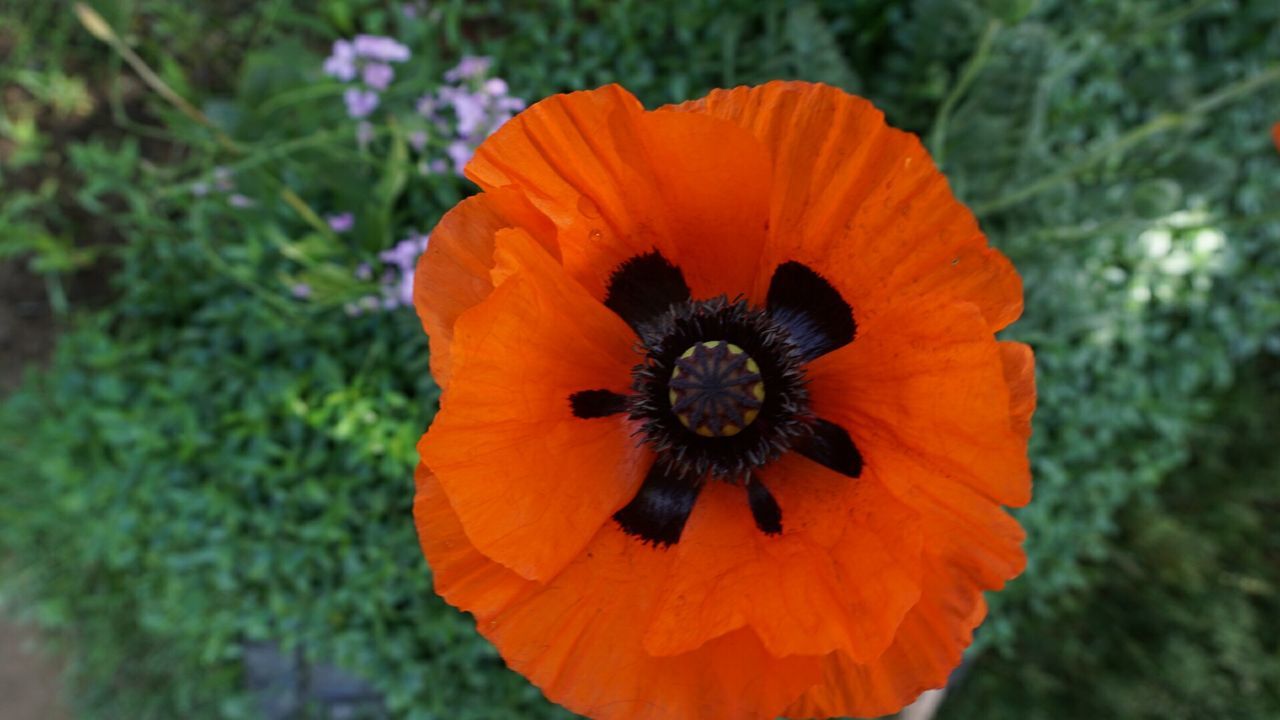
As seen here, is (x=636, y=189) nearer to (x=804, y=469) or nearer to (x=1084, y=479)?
(x=804, y=469)

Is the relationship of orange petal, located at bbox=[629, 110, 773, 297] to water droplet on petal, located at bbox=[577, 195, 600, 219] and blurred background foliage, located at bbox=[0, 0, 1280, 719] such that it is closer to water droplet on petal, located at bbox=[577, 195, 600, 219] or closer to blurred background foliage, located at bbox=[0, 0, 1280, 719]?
water droplet on petal, located at bbox=[577, 195, 600, 219]

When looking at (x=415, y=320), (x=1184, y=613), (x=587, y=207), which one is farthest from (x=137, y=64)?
(x=1184, y=613)

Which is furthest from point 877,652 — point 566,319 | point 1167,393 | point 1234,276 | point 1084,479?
point 1234,276

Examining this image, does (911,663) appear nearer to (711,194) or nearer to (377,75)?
(711,194)

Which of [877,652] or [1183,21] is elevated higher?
[1183,21]

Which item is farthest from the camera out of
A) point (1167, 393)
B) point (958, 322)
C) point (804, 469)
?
point (1167, 393)

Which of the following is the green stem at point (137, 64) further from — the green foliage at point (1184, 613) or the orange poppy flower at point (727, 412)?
the green foliage at point (1184, 613)

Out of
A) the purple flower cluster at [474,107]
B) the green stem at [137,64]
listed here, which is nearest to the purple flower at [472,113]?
the purple flower cluster at [474,107]
